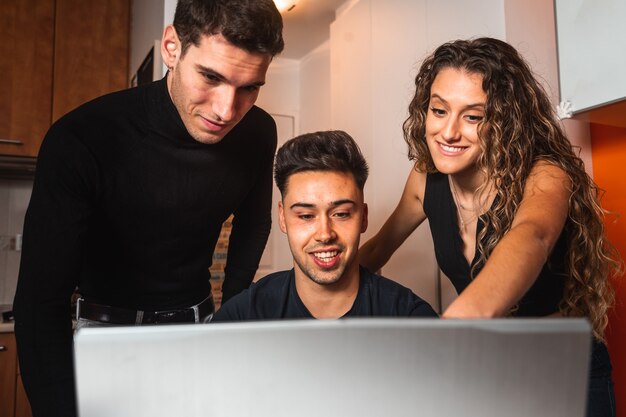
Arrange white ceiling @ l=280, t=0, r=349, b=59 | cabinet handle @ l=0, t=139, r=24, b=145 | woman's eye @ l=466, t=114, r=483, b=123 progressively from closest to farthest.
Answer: woman's eye @ l=466, t=114, r=483, b=123, cabinet handle @ l=0, t=139, r=24, b=145, white ceiling @ l=280, t=0, r=349, b=59

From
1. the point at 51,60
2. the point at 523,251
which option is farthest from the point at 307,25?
the point at 523,251

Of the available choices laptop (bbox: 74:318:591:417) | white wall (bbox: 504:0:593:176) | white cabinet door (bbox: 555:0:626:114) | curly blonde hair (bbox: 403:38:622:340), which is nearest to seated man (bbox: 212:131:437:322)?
curly blonde hair (bbox: 403:38:622:340)

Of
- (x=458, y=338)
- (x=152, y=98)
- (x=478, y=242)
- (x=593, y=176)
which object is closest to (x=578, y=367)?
(x=458, y=338)

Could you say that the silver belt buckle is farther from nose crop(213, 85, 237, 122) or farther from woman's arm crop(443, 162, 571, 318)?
woman's arm crop(443, 162, 571, 318)

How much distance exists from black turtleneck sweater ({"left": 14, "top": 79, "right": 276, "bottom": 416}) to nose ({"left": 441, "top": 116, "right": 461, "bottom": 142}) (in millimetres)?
431

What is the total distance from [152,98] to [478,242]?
71 centimetres

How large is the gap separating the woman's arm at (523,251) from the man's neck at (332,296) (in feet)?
1.25

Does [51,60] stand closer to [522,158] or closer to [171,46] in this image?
[171,46]

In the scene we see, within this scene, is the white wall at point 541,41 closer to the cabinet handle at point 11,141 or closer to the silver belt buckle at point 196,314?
the silver belt buckle at point 196,314

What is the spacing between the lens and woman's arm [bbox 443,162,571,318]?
0.55 meters

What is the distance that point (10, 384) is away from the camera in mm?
2047

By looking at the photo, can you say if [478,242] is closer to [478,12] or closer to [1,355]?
[478,12]

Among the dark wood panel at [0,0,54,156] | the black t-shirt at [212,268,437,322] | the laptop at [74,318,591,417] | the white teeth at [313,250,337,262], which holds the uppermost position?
the dark wood panel at [0,0,54,156]

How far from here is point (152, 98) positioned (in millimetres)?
1012
